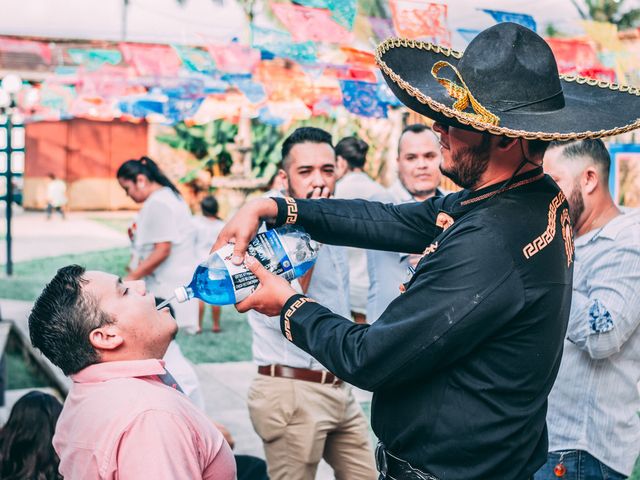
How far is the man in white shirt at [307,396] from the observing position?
11.9 ft

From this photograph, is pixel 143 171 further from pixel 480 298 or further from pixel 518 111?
pixel 480 298

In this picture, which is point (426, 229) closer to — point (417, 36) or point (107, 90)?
point (417, 36)

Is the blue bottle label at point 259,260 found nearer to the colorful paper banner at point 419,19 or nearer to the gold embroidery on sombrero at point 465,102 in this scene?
the gold embroidery on sombrero at point 465,102

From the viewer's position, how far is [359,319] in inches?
225

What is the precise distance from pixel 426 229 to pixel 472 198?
44 centimetres

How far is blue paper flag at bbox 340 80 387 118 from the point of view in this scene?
32.2 feet

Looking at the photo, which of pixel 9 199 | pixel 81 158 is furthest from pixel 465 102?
pixel 81 158

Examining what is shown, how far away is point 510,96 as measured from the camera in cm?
196

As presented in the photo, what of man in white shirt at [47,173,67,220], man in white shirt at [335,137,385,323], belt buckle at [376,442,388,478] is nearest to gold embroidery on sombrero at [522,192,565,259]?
belt buckle at [376,442,388,478]

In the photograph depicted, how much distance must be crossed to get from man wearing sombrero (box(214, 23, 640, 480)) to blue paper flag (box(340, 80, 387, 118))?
7.77 metres

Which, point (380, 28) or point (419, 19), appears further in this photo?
point (380, 28)

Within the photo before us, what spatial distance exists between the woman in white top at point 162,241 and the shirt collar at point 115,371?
391cm

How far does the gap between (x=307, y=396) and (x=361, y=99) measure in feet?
22.3

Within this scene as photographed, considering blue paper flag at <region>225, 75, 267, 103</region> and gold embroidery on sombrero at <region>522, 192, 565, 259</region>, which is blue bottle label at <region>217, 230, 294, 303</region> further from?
blue paper flag at <region>225, 75, 267, 103</region>
